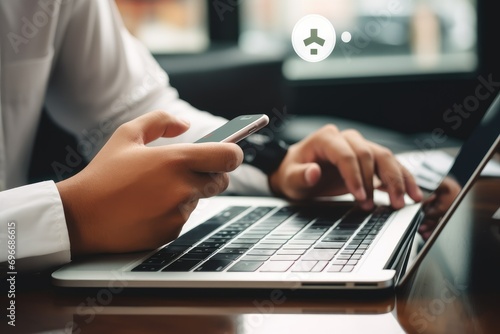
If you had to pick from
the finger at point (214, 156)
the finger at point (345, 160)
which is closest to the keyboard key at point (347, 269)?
the finger at point (214, 156)

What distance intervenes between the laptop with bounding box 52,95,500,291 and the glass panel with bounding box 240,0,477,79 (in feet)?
7.84

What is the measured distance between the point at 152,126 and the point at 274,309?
0.63 ft

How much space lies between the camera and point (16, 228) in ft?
1.53

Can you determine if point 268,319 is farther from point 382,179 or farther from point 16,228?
point 382,179

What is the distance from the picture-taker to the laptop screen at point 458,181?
415 millimetres

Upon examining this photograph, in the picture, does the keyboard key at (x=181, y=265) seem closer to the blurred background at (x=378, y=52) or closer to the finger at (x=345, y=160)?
the finger at (x=345, y=160)

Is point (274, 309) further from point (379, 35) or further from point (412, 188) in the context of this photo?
point (379, 35)

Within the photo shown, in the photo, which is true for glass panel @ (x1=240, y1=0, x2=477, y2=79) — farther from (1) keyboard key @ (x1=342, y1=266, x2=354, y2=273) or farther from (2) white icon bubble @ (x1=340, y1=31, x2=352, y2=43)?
(1) keyboard key @ (x1=342, y1=266, x2=354, y2=273)

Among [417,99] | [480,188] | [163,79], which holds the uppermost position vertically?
[163,79]

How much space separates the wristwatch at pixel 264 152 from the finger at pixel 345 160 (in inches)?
3.0

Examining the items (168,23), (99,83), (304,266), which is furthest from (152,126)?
(168,23)

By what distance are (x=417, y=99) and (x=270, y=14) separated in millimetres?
744

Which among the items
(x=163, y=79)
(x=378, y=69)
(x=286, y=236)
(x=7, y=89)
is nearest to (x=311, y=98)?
(x=378, y=69)

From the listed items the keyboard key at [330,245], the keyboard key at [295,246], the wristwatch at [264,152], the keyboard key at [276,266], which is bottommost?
the keyboard key at [330,245]
